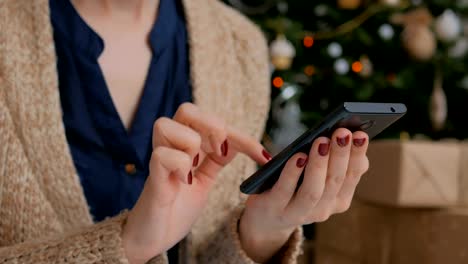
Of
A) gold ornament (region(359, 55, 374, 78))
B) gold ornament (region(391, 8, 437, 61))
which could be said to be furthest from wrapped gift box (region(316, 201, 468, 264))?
gold ornament (region(391, 8, 437, 61))

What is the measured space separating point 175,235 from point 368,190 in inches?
51.0

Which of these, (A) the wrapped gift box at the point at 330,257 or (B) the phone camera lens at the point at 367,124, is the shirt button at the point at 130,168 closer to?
(B) the phone camera lens at the point at 367,124

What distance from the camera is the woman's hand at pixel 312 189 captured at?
→ 0.57 m

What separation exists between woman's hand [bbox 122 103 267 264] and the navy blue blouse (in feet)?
0.55

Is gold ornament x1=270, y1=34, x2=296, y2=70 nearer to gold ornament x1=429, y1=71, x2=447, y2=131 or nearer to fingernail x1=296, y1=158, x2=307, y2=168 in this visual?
gold ornament x1=429, y1=71, x2=447, y2=131

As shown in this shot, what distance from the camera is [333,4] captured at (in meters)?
2.47

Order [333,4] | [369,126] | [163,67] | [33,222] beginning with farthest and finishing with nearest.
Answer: [333,4], [163,67], [33,222], [369,126]

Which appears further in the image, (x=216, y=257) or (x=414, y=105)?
(x=414, y=105)

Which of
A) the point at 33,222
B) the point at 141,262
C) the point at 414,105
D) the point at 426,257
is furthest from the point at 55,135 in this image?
the point at 414,105

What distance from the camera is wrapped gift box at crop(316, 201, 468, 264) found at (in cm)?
165

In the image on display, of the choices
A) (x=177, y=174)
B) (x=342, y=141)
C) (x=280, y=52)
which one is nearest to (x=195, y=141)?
(x=177, y=174)

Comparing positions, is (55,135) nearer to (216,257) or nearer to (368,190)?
(216,257)

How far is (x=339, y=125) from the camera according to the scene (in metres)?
0.55

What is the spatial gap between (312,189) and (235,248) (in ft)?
0.64
